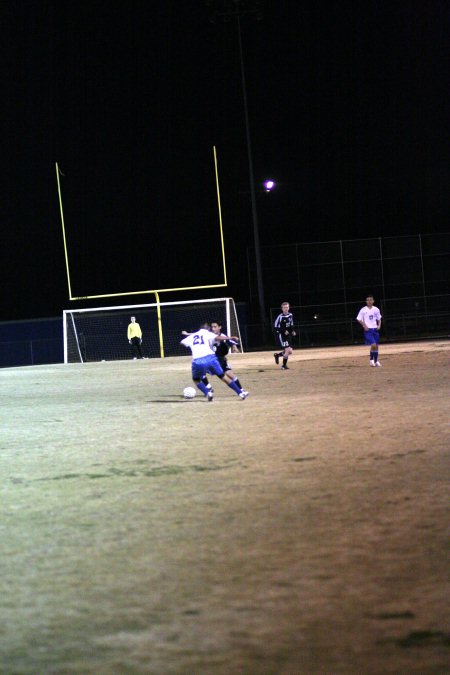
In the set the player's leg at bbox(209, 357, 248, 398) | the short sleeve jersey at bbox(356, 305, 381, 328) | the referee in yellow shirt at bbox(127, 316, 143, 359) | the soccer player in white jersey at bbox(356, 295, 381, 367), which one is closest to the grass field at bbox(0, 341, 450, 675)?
the player's leg at bbox(209, 357, 248, 398)

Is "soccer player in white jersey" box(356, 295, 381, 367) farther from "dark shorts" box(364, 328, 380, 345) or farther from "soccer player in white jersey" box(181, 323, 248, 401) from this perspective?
"soccer player in white jersey" box(181, 323, 248, 401)

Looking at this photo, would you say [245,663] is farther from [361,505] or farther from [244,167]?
[244,167]

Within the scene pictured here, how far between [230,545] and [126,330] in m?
37.8

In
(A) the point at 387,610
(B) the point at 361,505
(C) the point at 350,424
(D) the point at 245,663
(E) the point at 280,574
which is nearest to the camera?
(D) the point at 245,663

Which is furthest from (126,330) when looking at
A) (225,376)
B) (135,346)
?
(225,376)

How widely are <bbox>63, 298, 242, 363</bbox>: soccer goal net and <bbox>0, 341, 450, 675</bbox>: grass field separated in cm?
2798

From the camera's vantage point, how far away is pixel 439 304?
142 feet

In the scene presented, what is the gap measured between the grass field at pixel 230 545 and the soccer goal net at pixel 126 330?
91.8ft

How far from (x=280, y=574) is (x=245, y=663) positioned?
142 centimetres

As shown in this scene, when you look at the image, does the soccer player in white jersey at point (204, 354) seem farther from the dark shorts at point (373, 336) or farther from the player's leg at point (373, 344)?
the dark shorts at point (373, 336)

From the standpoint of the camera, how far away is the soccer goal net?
139 ft

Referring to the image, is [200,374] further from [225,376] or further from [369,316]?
[369,316]

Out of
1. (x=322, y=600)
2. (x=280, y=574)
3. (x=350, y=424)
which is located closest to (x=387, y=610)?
(x=322, y=600)

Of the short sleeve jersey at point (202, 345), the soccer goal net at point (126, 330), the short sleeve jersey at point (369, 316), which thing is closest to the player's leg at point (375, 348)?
the short sleeve jersey at point (369, 316)
